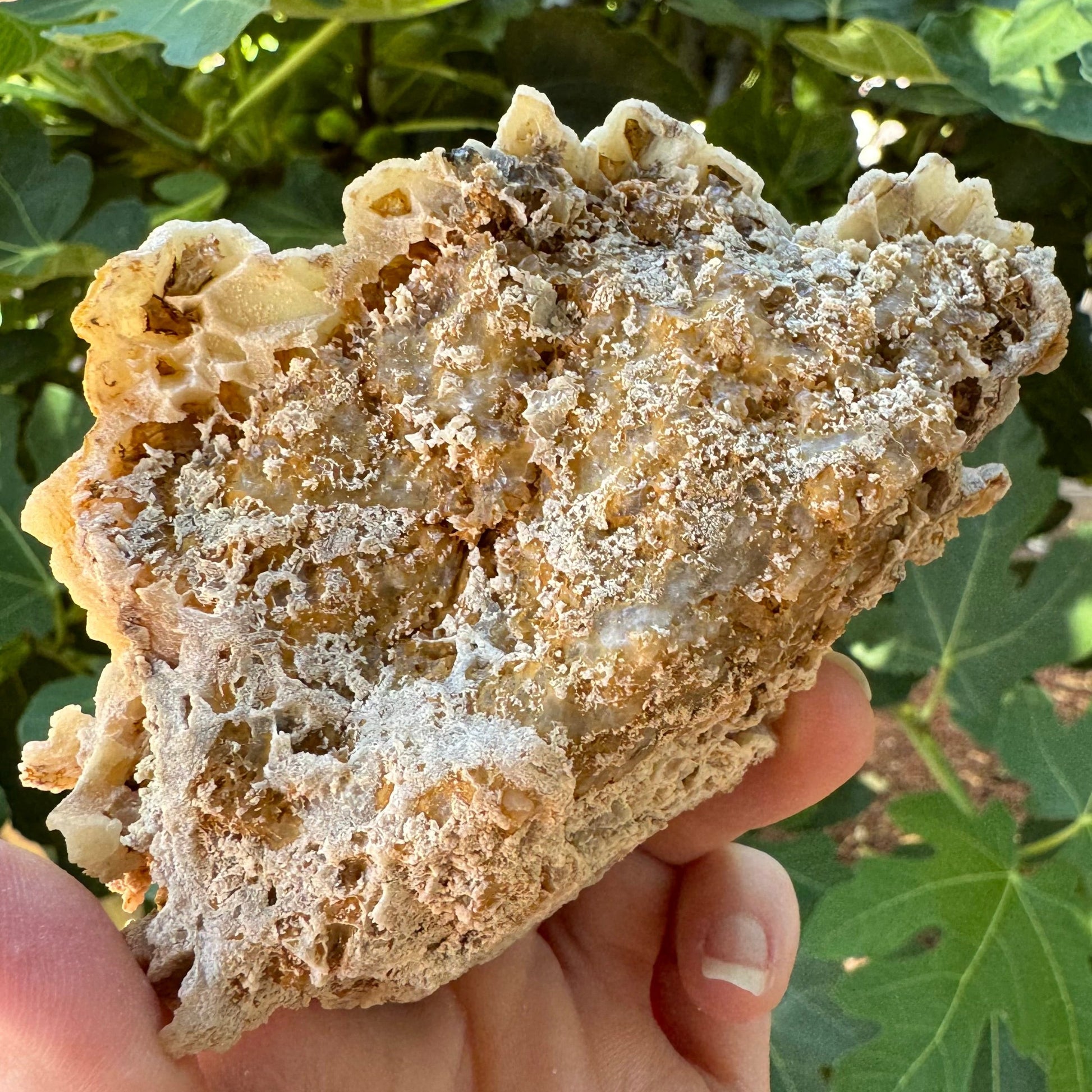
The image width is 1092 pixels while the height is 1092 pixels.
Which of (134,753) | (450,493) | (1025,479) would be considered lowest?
(1025,479)

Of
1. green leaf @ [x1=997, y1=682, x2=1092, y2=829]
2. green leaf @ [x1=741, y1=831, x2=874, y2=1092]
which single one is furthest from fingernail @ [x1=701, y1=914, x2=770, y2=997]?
green leaf @ [x1=997, y1=682, x2=1092, y2=829]

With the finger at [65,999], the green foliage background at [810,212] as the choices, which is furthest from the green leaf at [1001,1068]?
the finger at [65,999]

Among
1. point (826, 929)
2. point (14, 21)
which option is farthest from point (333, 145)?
point (826, 929)

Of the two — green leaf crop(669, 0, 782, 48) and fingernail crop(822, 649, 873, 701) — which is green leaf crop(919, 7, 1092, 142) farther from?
fingernail crop(822, 649, 873, 701)

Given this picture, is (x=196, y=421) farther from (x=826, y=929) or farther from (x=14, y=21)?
(x=826, y=929)

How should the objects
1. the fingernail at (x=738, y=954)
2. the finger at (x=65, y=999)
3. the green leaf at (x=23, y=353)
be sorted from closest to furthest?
the finger at (x=65, y=999)
the fingernail at (x=738, y=954)
the green leaf at (x=23, y=353)

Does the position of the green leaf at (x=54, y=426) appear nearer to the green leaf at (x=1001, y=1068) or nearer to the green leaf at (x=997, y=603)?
the green leaf at (x=997, y=603)
